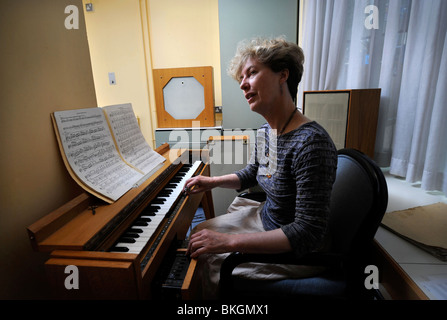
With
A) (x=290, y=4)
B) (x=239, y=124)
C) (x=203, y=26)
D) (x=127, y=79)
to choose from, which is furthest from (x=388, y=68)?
(x=127, y=79)

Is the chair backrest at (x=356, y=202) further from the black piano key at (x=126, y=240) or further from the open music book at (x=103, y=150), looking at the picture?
the open music book at (x=103, y=150)

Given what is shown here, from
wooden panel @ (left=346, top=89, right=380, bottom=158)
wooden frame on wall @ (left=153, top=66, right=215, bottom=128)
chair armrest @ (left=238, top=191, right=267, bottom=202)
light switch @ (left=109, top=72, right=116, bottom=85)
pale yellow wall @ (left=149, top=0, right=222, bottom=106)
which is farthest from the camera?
light switch @ (left=109, top=72, right=116, bottom=85)

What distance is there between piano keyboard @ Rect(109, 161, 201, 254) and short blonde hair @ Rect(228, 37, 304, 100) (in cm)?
65

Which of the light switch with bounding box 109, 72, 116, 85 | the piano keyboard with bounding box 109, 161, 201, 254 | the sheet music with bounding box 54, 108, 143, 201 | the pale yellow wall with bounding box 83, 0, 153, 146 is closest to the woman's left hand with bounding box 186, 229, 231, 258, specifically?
the piano keyboard with bounding box 109, 161, 201, 254

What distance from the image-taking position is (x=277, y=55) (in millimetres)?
917

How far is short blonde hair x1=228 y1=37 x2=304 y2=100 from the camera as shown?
0.92 metres

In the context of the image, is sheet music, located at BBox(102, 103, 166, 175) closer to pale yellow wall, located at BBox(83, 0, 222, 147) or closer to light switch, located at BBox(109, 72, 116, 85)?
pale yellow wall, located at BBox(83, 0, 222, 147)

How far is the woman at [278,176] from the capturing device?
773mm

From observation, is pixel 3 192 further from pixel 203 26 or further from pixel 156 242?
pixel 203 26

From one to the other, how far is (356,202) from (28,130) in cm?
108

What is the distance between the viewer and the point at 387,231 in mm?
1078

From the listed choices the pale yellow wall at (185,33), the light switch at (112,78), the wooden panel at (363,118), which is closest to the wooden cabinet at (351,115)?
the wooden panel at (363,118)

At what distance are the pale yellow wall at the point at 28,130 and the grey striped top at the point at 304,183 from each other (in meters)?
0.81
